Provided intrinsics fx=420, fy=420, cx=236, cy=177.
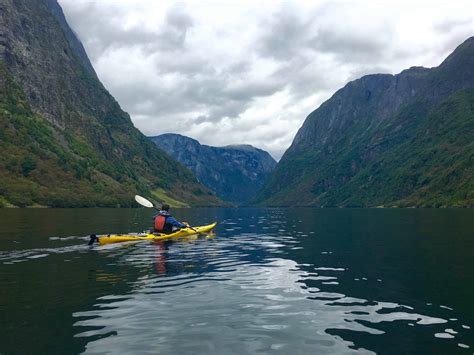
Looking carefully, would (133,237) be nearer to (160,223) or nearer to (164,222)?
(160,223)

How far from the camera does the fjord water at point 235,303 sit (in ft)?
43.1

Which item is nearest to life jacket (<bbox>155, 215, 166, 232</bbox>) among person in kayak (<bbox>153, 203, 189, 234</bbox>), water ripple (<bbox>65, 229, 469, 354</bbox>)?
person in kayak (<bbox>153, 203, 189, 234</bbox>)

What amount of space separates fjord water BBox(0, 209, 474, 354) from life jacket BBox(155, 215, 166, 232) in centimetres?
849

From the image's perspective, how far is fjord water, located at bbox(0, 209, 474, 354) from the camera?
13.1 meters

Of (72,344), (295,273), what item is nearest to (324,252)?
(295,273)

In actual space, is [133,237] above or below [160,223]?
below

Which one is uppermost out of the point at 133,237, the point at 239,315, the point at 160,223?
the point at 160,223

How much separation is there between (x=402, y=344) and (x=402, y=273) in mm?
13163

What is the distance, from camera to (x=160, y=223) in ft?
138

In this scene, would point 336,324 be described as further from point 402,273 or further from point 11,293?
point 11,293

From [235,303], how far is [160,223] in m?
24.9

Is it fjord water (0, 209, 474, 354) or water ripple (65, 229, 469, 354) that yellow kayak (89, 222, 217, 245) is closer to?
fjord water (0, 209, 474, 354)

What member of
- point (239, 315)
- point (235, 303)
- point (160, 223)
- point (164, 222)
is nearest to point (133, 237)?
point (160, 223)

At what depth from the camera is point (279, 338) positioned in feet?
44.8
